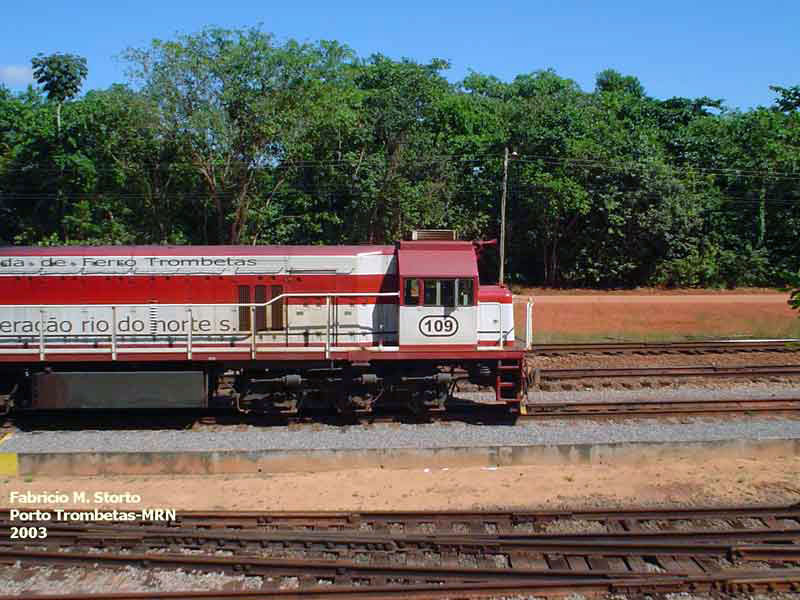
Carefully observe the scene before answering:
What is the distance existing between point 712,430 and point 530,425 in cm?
357

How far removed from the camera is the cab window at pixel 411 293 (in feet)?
45.8

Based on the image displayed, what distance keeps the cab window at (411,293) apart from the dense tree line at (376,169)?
47.7 feet

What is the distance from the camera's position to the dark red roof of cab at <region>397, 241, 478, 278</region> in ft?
45.7

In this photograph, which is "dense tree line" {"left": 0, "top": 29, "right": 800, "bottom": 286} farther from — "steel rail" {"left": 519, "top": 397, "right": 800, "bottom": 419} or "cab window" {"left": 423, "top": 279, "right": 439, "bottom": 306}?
"cab window" {"left": 423, "top": 279, "right": 439, "bottom": 306}

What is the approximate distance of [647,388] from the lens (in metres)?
17.1

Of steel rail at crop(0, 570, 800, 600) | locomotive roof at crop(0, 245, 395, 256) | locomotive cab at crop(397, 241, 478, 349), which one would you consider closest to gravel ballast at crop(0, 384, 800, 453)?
locomotive cab at crop(397, 241, 478, 349)

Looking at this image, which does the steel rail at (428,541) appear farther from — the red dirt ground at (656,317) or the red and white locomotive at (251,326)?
the red dirt ground at (656,317)

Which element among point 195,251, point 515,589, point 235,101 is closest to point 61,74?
point 235,101

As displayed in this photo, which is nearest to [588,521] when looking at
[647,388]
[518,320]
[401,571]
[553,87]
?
[401,571]

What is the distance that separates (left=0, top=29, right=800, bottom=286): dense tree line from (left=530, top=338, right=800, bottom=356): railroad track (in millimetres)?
7558

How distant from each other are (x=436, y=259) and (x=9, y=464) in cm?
848

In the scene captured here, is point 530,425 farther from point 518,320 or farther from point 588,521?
point 518,320

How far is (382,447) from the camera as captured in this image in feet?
Result: 41.8

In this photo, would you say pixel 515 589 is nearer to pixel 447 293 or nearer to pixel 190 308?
pixel 447 293
